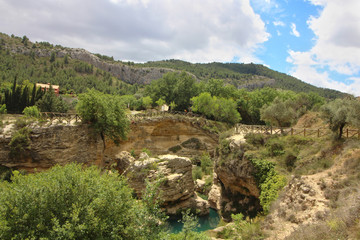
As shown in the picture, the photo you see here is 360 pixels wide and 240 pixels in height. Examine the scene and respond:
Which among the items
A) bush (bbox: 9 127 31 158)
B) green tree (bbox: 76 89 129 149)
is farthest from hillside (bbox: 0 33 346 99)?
bush (bbox: 9 127 31 158)

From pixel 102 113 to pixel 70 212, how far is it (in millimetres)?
18935

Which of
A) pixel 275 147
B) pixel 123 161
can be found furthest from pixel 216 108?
pixel 275 147

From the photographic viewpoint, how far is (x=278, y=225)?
36.9 feet

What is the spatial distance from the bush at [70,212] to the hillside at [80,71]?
165 feet

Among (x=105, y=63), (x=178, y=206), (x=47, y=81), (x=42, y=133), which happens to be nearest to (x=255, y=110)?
(x=178, y=206)

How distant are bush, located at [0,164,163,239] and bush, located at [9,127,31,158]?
16240 mm

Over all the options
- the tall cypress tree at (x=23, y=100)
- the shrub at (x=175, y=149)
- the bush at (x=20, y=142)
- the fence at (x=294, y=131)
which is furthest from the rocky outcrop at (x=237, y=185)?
the tall cypress tree at (x=23, y=100)

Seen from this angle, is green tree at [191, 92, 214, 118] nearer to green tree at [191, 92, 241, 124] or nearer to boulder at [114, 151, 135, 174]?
green tree at [191, 92, 241, 124]

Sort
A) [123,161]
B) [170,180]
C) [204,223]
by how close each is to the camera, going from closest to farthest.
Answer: [170,180], [204,223], [123,161]

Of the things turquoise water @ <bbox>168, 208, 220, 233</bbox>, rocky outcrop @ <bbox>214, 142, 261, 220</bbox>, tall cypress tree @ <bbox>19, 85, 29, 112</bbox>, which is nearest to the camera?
rocky outcrop @ <bbox>214, 142, 261, 220</bbox>

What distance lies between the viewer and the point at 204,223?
26.3 metres

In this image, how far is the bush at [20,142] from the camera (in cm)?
2372

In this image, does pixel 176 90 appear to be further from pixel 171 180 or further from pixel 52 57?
pixel 52 57

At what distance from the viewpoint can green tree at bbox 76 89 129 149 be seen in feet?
87.7
